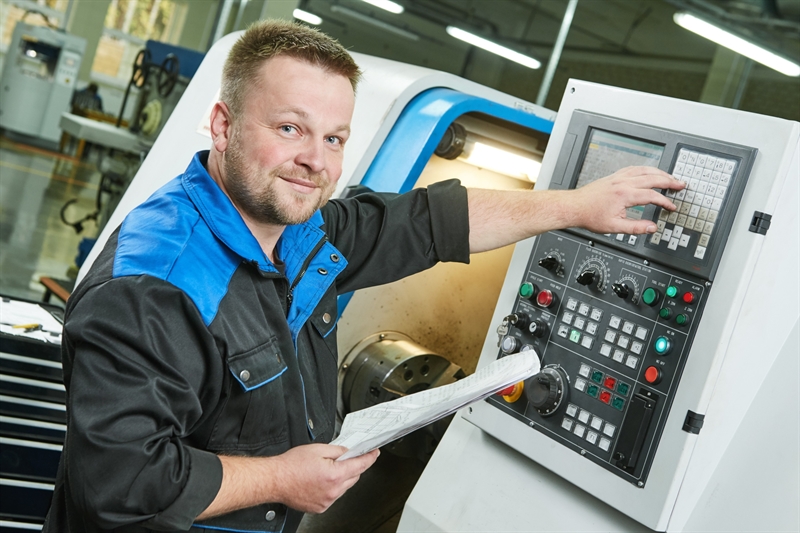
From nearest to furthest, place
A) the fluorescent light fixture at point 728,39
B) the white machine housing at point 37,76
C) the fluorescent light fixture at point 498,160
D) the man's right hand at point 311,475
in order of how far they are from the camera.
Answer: the man's right hand at point 311,475
the fluorescent light fixture at point 498,160
the fluorescent light fixture at point 728,39
the white machine housing at point 37,76

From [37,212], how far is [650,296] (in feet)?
21.1

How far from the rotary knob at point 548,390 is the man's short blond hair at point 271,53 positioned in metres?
0.55

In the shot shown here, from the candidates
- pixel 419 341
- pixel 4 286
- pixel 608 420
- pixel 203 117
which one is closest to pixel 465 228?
pixel 608 420

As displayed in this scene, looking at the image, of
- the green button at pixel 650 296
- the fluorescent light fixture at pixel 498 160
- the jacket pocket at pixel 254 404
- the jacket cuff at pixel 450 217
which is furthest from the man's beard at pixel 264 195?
the fluorescent light fixture at pixel 498 160

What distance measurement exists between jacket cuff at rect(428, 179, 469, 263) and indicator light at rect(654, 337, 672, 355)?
1.29ft

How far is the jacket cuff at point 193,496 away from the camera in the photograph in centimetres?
88

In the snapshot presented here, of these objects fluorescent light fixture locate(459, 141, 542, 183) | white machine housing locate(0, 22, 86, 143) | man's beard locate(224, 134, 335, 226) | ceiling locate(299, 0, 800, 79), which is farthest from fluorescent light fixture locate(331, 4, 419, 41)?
man's beard locate(224, 134, 335, 226)

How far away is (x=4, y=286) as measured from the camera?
4.52 m

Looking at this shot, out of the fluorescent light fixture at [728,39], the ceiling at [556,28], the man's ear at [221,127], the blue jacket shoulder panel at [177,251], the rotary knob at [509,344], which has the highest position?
the ceiling at [556,28]

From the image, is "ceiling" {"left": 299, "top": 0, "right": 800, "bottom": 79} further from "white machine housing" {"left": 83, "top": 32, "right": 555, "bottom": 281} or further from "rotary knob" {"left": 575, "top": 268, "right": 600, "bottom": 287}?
"rotary knob" {"left": 575, "top": 268, "right": 600, "bottom": 287}

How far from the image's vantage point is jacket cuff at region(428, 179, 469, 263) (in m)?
1.33

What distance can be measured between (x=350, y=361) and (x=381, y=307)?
154 mm

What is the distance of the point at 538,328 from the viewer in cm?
123

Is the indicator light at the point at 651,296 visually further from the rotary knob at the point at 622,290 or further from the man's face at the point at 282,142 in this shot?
the man's face at the point at 282,142
